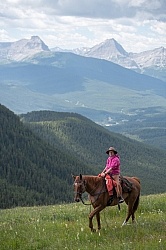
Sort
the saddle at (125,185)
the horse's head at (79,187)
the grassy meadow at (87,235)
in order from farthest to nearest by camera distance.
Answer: the saddle at (125,185) → the horse's head at (79,187) → the grassy meadow at (87,235)

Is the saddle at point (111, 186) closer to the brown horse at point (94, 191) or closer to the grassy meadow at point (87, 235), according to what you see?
the brown horse at point (94, 191)

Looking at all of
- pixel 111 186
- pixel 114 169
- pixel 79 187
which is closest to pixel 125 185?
pixel 114 169

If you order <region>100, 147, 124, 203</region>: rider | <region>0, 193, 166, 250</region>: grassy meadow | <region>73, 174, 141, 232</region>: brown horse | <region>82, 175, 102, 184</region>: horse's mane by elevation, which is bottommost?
<region>0, 193, 166, 250</region>: grassy meadow

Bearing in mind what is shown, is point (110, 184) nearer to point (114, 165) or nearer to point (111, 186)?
point (111, 186)

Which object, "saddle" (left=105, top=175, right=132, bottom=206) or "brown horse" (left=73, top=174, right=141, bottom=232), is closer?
"brown horse" (left=73, top=174, right=141, bottom=232)

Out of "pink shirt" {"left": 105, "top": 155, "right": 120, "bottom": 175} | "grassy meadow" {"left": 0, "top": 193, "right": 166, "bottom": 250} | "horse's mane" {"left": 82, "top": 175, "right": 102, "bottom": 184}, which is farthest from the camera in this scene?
"pink shirt" {"left": 105, "top": 155, "right": 120, "bottom": 175}

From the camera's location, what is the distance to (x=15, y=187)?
142500 mm

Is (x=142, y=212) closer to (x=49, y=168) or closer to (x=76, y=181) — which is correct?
(x=76, y=181)

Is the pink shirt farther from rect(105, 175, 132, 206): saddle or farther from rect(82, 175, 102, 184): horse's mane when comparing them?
rect(82, 175, 102, 184): horse's mane

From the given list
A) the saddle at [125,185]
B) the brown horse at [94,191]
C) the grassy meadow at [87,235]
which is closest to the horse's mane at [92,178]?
the brown horse at [94,191]

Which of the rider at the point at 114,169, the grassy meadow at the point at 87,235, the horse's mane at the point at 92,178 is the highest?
the rider at the point at 114,169

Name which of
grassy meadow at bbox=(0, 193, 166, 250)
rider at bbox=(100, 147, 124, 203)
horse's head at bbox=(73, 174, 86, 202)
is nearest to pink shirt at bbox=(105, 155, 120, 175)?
rider at bbox=(100, 147, 124, 203)

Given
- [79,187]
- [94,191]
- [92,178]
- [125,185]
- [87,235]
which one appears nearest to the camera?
[87,235]

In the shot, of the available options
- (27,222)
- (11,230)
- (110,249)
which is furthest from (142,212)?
(110,249)
